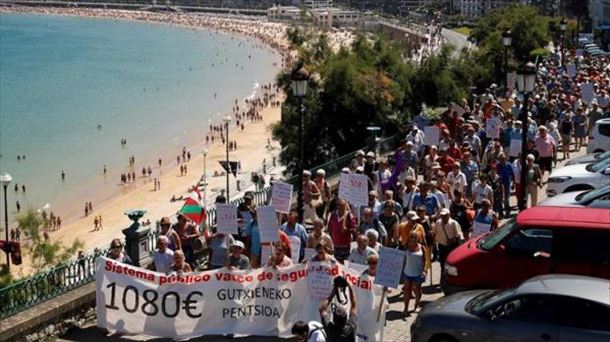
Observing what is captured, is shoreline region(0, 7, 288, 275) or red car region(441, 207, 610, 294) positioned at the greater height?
red car region(441, 207, 610, 294)

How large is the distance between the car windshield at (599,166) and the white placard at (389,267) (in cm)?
791

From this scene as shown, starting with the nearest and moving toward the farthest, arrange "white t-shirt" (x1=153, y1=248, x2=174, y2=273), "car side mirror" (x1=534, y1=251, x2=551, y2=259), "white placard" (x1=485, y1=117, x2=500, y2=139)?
"car side mirror" (x1=534, y1=251, x2=551, y2=259), "white t-shirt" (x1=153, y1=248, x2=174, y2=273), "white placard" (x1=485, y1=117, x2=500, y2=139)

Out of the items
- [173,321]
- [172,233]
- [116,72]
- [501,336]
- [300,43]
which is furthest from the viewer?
[116,72]

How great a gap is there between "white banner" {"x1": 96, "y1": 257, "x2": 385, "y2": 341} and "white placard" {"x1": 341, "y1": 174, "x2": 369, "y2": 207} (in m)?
3.22

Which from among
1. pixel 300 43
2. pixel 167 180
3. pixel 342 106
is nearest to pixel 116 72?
pixel 167 180

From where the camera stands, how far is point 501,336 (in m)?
10.2

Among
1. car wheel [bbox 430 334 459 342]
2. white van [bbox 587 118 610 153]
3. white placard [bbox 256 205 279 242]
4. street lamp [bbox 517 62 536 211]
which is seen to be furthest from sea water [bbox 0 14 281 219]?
car wheel [bbox 430 334 459 342]

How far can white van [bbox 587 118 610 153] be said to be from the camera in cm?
2266

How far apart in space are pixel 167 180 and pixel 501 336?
4978cm

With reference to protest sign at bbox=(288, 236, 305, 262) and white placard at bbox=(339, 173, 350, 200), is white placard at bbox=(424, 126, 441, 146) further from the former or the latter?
protest sign at bbox=(288, 236, 305, 262)

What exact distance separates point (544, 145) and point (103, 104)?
8166 centimetres

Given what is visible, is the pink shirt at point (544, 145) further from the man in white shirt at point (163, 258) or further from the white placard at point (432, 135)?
the man in white shirt at point (163, 258)

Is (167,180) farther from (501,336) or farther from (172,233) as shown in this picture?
(501,336)

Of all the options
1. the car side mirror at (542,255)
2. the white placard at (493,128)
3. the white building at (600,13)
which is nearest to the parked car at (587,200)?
the car side mirror at (542,255)
